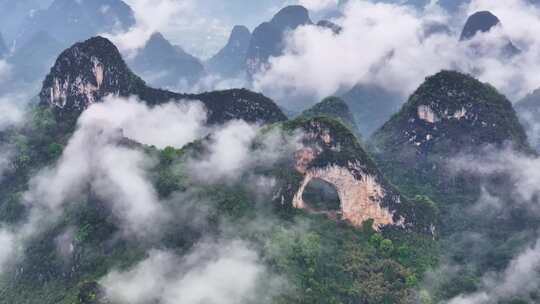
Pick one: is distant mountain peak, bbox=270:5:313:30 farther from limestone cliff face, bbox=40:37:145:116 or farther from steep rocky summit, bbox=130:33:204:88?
limestone cliff face, bbox=40:37:145:116

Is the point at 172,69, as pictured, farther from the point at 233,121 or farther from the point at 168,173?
the point at 168,173

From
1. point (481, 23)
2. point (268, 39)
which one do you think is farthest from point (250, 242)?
point (268, 39)

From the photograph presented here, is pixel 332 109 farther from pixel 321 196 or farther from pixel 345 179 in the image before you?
pixel 345 179

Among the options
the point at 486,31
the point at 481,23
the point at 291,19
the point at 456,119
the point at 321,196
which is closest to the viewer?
the point at 321,196

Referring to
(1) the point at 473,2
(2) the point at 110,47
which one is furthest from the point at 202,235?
(1) the point at 473,2

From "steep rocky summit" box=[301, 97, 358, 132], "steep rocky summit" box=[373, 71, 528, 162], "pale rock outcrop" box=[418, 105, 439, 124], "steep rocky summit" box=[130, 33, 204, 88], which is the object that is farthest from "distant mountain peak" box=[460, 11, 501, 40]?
"steep rocky summit" box=[130, 33, 204, 88]

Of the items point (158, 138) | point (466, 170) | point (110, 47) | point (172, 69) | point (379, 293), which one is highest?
point (172, 69)
